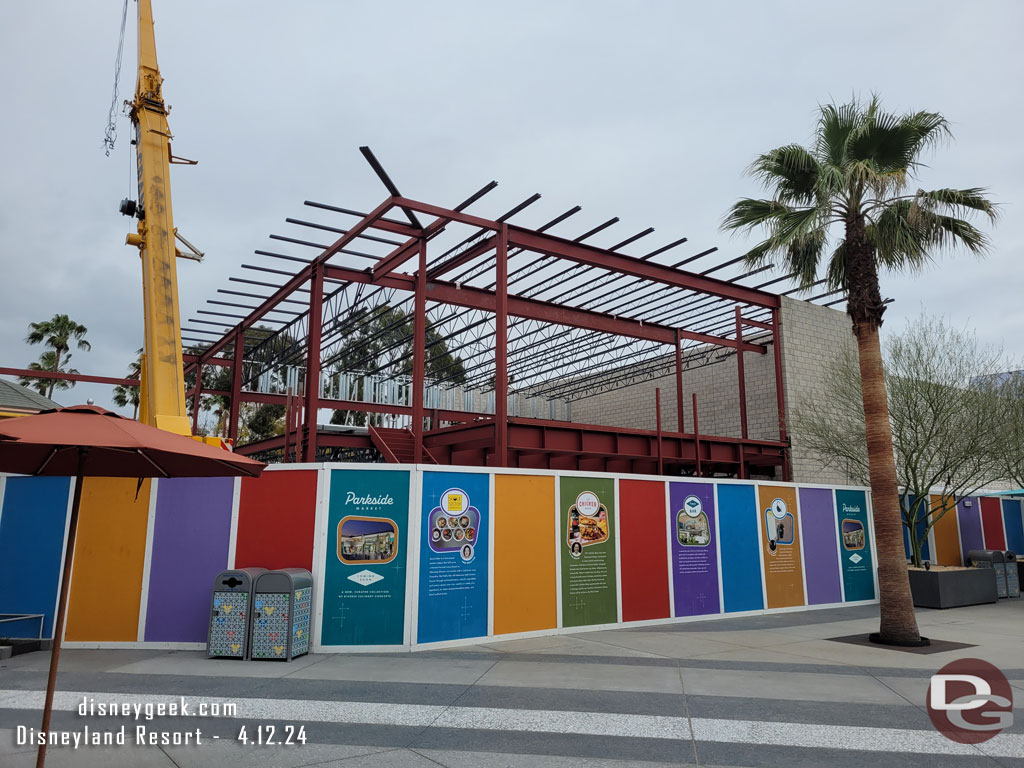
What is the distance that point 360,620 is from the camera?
9555mm

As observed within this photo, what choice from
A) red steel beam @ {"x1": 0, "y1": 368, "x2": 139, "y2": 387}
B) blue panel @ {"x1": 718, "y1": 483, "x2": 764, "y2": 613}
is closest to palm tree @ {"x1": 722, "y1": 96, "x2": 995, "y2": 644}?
blue panel @ {"x1": 718, "y1": 483, "x2": 764, "y2": 613}

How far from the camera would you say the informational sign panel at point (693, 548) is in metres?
12.9

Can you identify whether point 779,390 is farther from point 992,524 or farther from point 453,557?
point 453,557

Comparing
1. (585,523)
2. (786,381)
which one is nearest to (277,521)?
(585,523)

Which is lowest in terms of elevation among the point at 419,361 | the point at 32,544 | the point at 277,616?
the point at 277,616

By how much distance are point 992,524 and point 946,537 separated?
2.50 m

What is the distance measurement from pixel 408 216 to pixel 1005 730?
487 inches

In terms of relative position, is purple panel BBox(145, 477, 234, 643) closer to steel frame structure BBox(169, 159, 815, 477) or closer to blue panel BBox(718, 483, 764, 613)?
steel frame structure BBox(169, 159, 815, 477)

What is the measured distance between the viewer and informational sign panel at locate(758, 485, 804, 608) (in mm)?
14164

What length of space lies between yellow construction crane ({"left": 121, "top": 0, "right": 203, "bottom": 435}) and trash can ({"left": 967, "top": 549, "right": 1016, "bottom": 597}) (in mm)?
18693

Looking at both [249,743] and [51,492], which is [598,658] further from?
[51,492]

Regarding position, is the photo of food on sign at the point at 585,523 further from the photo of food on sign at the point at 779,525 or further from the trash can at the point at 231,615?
the trash can at the point at 231,615

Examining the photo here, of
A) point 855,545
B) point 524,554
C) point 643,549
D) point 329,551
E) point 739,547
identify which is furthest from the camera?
point 855,545

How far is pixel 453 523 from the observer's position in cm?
1045
